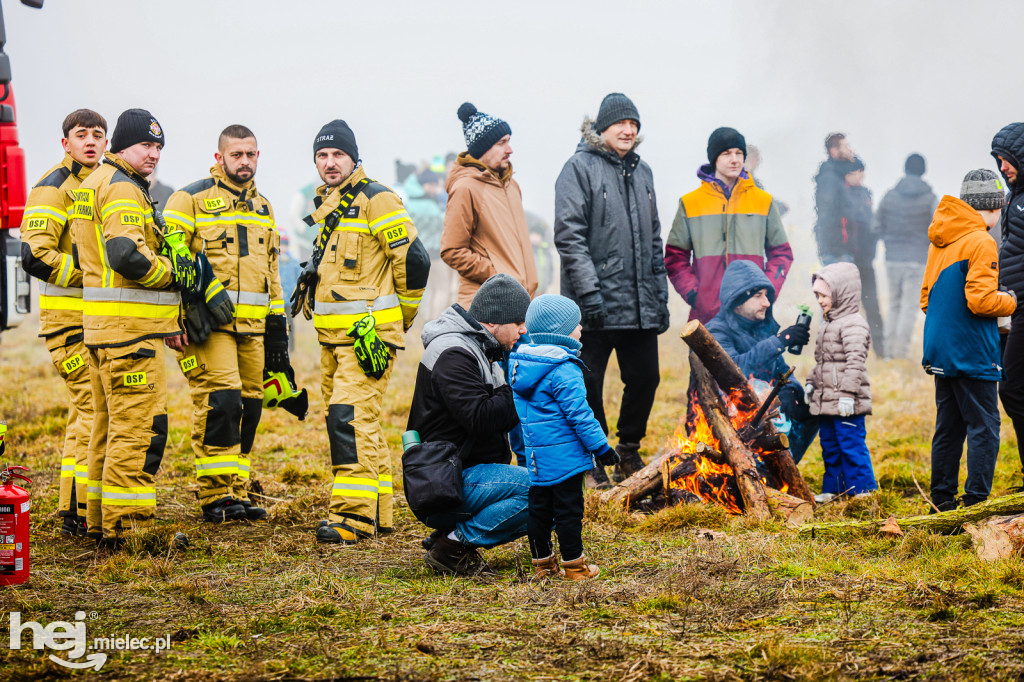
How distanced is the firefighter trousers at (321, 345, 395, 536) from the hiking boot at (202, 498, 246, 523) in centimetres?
95

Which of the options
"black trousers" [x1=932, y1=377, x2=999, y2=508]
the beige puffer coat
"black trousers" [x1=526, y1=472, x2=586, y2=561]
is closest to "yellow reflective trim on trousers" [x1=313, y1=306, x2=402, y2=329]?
"black trousers" [x1=526, y1=472, x2=586, y2=561]

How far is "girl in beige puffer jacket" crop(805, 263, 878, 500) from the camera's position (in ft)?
21.9

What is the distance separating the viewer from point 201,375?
6312 millimetres

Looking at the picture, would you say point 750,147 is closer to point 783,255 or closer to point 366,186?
point 783,255

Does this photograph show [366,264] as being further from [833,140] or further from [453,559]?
[833,140]

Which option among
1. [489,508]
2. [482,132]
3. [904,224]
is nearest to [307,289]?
[482,132]

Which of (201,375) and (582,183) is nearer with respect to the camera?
(201,375)

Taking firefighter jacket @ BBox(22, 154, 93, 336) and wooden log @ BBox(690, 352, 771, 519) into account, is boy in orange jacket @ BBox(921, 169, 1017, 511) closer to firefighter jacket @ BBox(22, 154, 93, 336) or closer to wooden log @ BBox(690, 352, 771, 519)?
wooden log @ BBox(690, 352, 771, 519)

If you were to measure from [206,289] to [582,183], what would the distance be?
2925 mm

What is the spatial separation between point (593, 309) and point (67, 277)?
3642 mm

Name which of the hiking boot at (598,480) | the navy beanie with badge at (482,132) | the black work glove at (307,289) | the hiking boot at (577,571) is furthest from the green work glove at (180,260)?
the hiking boot at (598,480)

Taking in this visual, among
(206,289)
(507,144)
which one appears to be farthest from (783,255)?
(206,289)

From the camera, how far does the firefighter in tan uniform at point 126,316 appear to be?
549 cm

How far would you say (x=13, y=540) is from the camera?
476 cm
